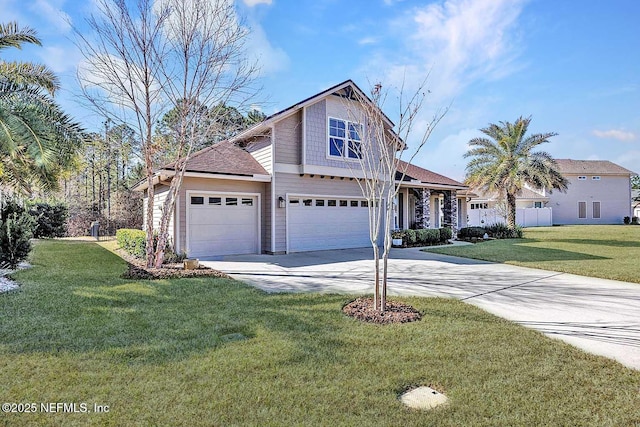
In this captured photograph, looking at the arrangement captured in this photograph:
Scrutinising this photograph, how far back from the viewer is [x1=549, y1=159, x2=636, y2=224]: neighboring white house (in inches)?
1511

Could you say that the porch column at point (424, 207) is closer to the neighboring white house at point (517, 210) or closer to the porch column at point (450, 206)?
the porch column at point (450, 206)

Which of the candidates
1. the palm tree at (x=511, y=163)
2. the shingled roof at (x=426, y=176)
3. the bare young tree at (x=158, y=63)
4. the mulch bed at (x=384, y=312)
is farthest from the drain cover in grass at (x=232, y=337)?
the palm tree at (x=511, y=163)

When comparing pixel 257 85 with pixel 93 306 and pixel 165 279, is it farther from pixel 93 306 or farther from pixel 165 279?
pixel 93 306

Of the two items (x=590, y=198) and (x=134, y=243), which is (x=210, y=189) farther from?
(x=590, y=198)

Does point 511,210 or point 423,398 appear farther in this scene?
point 511,210

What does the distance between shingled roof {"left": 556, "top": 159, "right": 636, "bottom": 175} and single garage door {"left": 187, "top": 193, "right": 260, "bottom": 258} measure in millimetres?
38151

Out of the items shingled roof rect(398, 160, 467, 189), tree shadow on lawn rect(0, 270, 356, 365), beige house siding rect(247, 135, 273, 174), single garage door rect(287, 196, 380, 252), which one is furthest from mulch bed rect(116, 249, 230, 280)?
shingled roof rect(398, 160, 467, 189)

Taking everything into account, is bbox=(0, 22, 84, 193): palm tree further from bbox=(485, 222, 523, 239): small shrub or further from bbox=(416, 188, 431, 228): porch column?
bbox=(485, 222, 523, 239): small shrub

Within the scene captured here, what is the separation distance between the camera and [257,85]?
34.6ft

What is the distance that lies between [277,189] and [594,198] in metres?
40.8

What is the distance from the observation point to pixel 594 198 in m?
38.5

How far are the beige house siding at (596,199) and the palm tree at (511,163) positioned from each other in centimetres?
1820

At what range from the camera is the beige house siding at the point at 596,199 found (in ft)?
126

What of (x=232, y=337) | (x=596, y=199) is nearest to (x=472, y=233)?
(x=232, y=337)
